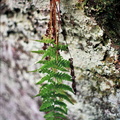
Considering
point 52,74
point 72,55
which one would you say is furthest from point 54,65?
point 72,55

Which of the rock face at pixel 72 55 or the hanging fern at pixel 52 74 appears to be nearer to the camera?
the hanging fern at pixel 52 74

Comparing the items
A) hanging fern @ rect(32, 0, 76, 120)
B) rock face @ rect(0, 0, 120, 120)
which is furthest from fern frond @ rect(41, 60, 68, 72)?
rock face @ rect(0, 0, 120, 120)

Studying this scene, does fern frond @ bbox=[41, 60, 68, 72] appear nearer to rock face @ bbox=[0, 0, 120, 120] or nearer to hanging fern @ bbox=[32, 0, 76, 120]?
hanging fern @ bbox=[32, 0, 76, 120]

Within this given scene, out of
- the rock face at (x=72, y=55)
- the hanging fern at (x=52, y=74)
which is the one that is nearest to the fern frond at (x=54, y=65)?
the hanging fern at (x=52, y=74)

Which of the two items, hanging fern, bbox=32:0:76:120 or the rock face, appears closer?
hanging fern, bbox=32:0:76:120

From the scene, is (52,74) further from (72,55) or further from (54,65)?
(72,55)

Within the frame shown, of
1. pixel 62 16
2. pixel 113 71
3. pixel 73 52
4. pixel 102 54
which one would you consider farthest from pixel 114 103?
pixel 62 16

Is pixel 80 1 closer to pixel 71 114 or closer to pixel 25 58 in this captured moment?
pixel 25 58

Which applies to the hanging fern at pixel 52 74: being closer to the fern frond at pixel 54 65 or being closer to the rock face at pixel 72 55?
the fern frond at pixel 54 65

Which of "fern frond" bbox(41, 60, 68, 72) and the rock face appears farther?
the rock face
